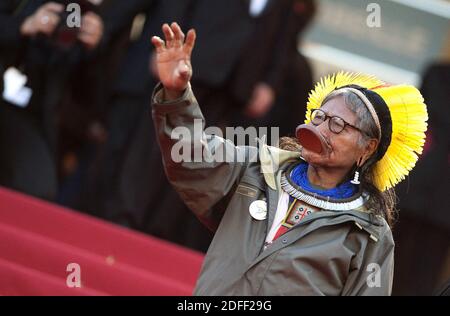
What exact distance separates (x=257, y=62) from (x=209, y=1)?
0.47 meters

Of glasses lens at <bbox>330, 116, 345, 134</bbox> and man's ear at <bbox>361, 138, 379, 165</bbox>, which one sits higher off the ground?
glasses lens at <bbox>330, 116, 345, 134</bbox>

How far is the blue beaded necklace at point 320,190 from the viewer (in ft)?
12.3

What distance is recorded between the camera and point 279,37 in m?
→ 6.62

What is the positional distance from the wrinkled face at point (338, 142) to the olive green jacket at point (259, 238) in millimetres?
166

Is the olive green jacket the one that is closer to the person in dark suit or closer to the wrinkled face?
the wrinkled face

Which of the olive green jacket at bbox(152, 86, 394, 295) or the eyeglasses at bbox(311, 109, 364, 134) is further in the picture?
the eyeglasses at bbox(311, 109, 364, 134)

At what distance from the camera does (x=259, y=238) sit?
3625mm

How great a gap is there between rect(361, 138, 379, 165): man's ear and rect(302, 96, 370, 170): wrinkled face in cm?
4

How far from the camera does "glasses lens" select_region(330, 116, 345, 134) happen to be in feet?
12.1

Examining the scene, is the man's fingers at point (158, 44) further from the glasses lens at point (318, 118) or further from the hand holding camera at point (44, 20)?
the hand holding camera at point (44, 20)

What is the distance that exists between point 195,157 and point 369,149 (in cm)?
64

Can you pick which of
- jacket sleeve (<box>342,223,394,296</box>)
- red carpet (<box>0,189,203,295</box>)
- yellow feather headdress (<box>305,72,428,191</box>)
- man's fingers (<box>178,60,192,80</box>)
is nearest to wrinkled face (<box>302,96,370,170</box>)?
yellow feather headdress (<box>305,72,428,191</box>)
